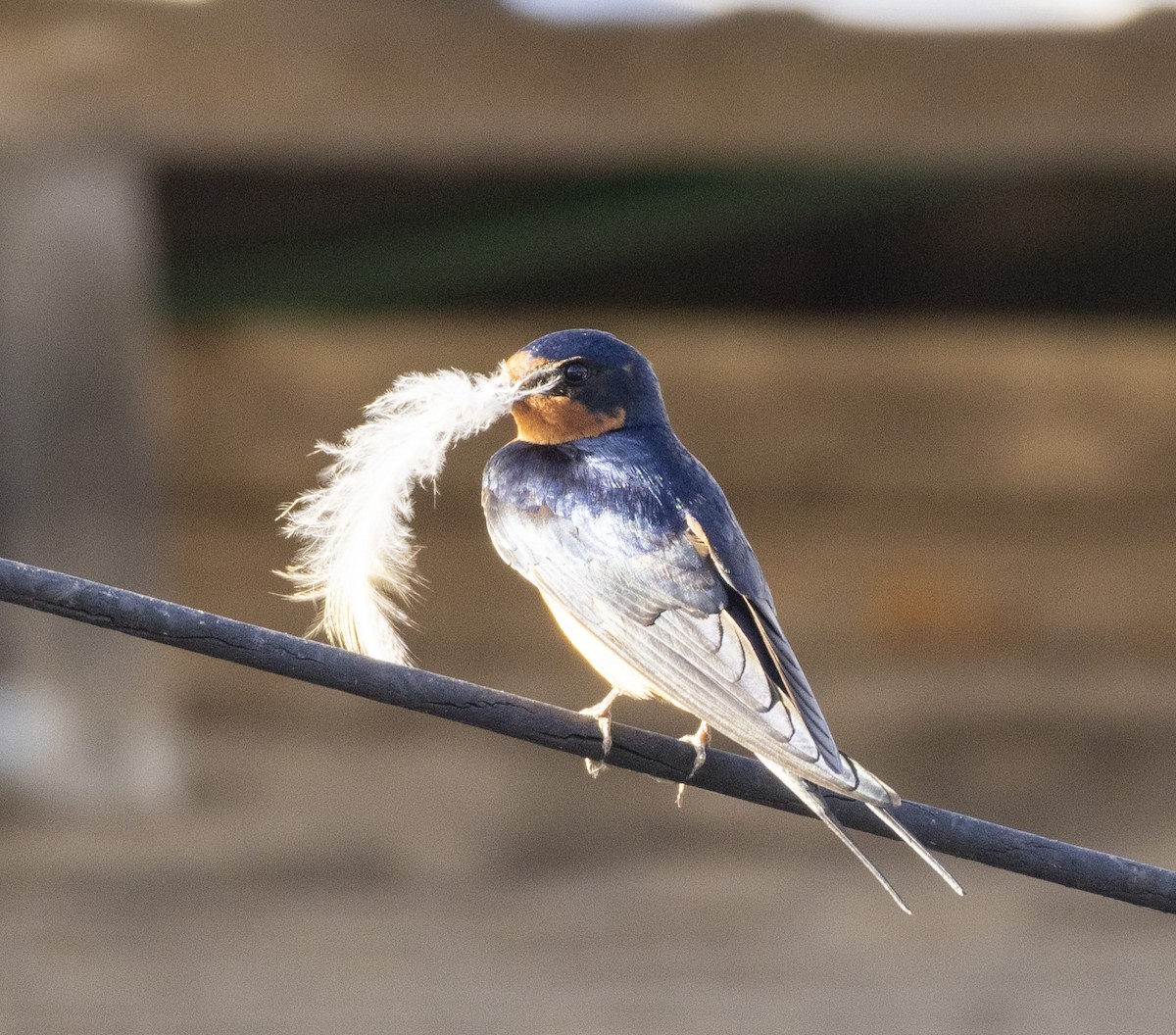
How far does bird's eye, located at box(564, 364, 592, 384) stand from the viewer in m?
1.61

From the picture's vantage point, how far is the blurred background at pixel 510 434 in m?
3.65

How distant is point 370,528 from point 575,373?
0.24 meters

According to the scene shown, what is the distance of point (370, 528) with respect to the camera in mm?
1483

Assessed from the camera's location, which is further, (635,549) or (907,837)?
(635,549)

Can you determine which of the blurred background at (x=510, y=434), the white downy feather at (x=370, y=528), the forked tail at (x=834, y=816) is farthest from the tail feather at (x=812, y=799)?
the blurred background at (x=510, y=434)

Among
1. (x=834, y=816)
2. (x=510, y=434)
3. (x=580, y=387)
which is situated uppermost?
(x=580, y=387)

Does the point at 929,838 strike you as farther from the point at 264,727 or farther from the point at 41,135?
the point at 264,727

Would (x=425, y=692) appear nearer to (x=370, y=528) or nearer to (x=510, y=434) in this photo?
(x=370, y=528)

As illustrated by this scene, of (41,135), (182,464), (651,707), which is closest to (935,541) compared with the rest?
(651,707)

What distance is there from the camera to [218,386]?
18.7 feet

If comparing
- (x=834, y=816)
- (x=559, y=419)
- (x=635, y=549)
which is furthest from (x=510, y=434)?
(x=834, y=816)

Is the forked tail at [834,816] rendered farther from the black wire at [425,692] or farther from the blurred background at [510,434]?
the blurred background at [510,434]

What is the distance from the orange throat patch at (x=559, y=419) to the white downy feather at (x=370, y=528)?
0.13 m

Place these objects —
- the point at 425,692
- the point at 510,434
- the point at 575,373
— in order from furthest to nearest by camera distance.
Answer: the point at 510,434
the point at 575,373
the point at 425,692
